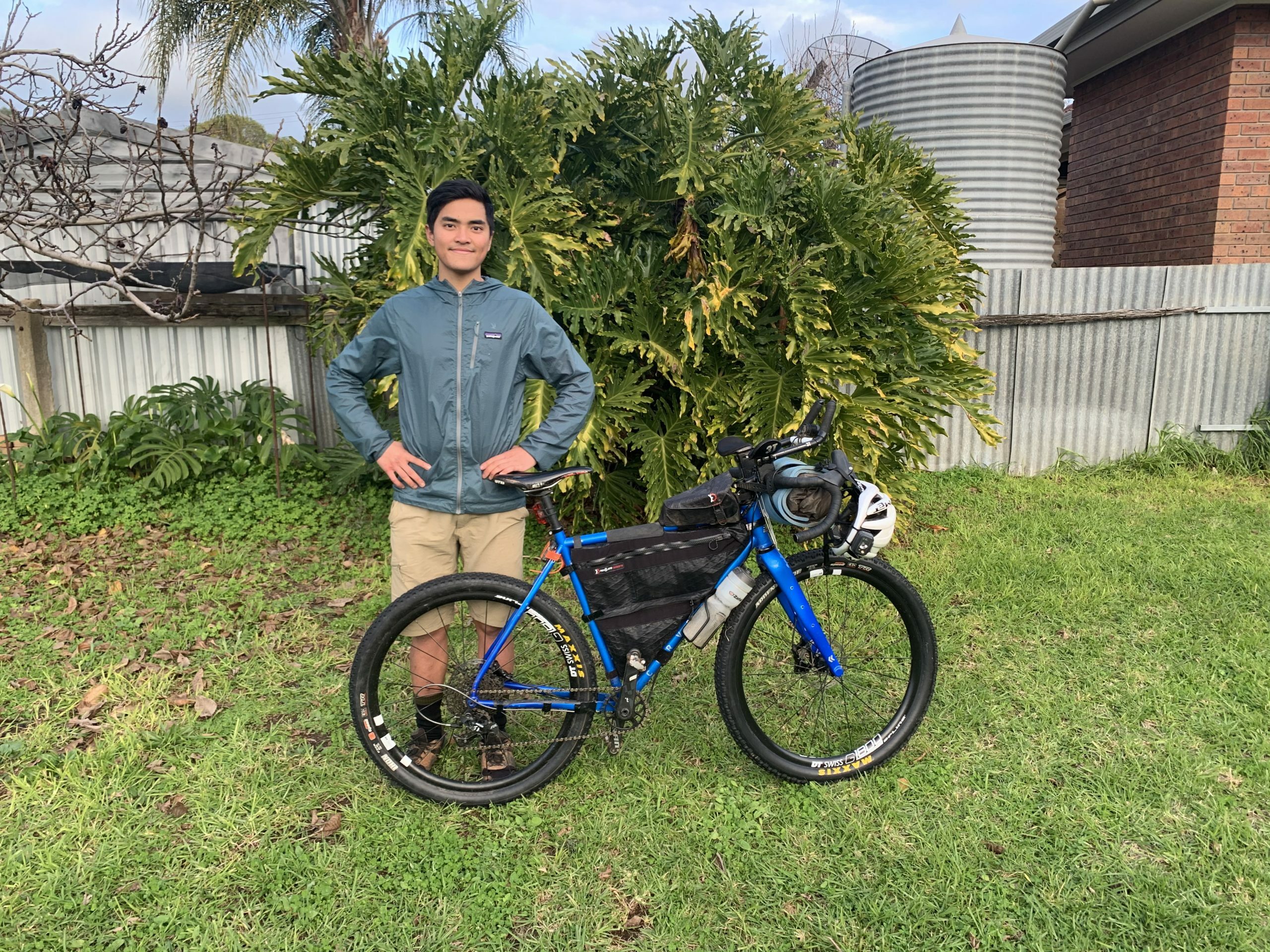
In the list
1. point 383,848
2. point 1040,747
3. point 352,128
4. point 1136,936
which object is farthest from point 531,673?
point 352,128

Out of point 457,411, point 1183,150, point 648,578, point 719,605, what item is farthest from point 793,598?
point 1183,150

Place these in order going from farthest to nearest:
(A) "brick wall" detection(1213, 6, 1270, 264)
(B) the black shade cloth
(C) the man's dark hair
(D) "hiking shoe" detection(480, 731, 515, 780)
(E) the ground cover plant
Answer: (A) "brick wall" detection(1213, 6, 1270, 264) → (B) the black shade cloth → (E) the ground cover plant → (D) "hiking shoe" detection(480, 731, 515, 780) → (C) the man's dark hair

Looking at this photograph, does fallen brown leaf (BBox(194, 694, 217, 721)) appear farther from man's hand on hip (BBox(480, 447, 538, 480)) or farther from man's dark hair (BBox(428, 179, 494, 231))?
man's dark hair (BBox(428, 179, 494, 231))

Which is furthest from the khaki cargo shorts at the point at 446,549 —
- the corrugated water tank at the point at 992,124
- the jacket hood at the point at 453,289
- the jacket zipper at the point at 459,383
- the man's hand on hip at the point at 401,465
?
the corrugated water tank at the point at 992,124

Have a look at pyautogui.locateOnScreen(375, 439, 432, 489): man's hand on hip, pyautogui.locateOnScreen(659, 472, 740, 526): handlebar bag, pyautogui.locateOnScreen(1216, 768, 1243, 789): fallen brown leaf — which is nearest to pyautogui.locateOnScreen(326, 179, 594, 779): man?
pyautogui.locateOnScreen(375, 439, 432, 489): man's hand on hip

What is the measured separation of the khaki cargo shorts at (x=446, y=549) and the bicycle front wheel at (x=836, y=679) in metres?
0.80

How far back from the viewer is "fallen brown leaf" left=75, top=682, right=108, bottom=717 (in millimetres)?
3473

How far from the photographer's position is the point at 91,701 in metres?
3.54

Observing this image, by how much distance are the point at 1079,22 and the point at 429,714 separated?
374 inches

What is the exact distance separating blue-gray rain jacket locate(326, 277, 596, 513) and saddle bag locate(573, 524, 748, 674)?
38cm

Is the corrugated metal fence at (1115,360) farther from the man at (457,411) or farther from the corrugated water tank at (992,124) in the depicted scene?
the man at (457,411)

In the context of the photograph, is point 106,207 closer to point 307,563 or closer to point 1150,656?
point 307,563

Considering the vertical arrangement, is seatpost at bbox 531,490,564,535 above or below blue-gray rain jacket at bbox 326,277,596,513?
below

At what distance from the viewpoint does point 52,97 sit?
5.07 meters
